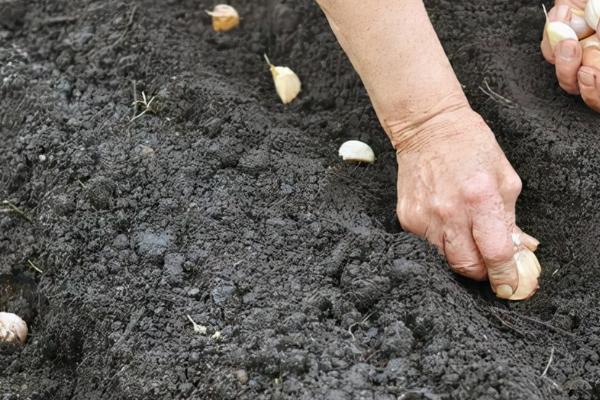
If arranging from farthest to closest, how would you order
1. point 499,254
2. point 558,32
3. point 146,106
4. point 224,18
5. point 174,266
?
point 224,18
point 146,106
point 558,32
point 174,266
point 499,254

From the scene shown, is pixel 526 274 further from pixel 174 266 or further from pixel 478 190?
pixel 174 266

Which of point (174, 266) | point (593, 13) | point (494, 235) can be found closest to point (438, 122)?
point (494, 235)

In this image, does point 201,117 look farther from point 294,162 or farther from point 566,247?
point 566,247

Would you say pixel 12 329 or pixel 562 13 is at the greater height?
pixel 562 13

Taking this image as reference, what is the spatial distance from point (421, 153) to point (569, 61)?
1.43 ft

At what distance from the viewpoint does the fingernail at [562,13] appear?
196 centimetres

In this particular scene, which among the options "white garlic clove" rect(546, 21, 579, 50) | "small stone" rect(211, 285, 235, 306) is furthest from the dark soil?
"white garlic clove" rect(546, 21, 579, 50)

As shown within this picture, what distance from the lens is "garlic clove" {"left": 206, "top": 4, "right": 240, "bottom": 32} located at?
231 centimetres

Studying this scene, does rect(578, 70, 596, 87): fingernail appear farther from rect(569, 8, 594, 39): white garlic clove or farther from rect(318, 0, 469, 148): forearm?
rect(318, 0, 469, 148): forearm

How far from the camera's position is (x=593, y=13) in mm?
1897

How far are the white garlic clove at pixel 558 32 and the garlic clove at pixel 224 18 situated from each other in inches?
34.5

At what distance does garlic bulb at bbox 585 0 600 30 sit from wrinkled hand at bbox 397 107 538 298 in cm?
42

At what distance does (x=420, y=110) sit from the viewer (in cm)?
172

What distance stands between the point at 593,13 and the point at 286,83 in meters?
0.77
